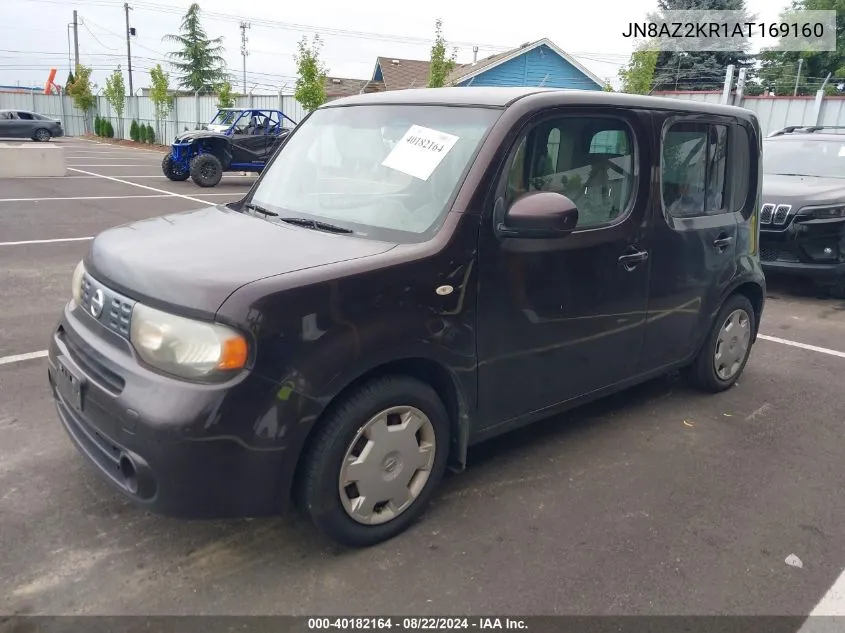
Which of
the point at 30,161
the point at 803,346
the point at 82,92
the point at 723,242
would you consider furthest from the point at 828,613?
the point at 82,92

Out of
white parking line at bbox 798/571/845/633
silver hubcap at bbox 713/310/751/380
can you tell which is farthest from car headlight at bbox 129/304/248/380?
silver hubcap at bbox 713/310/751/380

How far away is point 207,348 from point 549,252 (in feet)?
5.27

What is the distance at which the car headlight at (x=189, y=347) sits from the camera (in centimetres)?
236

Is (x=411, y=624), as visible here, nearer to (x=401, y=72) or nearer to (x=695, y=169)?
(x=695, y=169)

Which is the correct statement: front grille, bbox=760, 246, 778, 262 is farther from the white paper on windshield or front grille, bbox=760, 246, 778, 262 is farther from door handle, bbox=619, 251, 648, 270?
the white paper on windshield

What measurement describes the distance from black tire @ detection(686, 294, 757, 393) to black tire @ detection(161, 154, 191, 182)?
51.2 ft

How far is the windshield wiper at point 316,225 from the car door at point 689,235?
1753 mm

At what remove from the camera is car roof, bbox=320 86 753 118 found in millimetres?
3234

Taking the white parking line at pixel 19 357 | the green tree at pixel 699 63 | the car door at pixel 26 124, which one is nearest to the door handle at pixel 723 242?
the white parking line at pixel 19 357

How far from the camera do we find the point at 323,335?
98.8 inches

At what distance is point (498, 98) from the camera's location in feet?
10.6

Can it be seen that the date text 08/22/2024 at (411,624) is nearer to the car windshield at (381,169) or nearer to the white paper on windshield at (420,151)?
the car windshield at (381,169)

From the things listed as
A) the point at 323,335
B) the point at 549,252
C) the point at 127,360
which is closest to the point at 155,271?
the point at 127,360

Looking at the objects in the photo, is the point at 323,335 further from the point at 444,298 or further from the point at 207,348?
the point at 444,298
